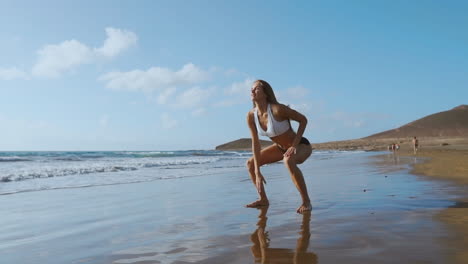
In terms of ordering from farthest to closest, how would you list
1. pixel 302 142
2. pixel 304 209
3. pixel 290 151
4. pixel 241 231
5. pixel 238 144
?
1. pixel 238 144
2. pixel 302 142
3. pixel 290 151
4. pixel 304 209
5. pixel 241 231

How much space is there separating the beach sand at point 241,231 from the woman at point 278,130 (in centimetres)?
34

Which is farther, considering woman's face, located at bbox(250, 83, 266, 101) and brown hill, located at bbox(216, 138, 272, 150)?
brown hill, located at bbox(216, 138, 272, 150)

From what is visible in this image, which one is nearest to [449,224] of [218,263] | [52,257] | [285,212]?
[285,212]

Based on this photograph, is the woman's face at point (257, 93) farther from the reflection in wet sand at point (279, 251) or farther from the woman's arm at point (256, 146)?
the reflection in wet sand at point (279, 251)

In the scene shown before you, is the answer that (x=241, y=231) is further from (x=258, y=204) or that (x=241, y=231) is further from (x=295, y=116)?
(x=295, y=116)

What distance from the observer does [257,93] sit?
396 cm

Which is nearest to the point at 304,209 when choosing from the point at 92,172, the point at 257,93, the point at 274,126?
the point at 274,126

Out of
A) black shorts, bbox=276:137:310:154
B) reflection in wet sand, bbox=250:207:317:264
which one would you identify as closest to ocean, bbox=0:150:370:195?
black shorts, bbox=276:137:310:154

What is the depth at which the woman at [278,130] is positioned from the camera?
12.8ft

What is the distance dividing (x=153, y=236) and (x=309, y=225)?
1241 mm

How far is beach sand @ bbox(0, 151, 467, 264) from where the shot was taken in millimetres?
2197

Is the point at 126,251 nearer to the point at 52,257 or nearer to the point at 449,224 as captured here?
the point at 52,257

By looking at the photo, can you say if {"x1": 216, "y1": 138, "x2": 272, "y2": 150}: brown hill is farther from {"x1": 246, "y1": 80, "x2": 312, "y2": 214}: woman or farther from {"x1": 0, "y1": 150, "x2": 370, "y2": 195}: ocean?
{"x1": 246, "y1": 80, "x2": 312, "y2": 214}: woman

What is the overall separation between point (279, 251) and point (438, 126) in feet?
282
